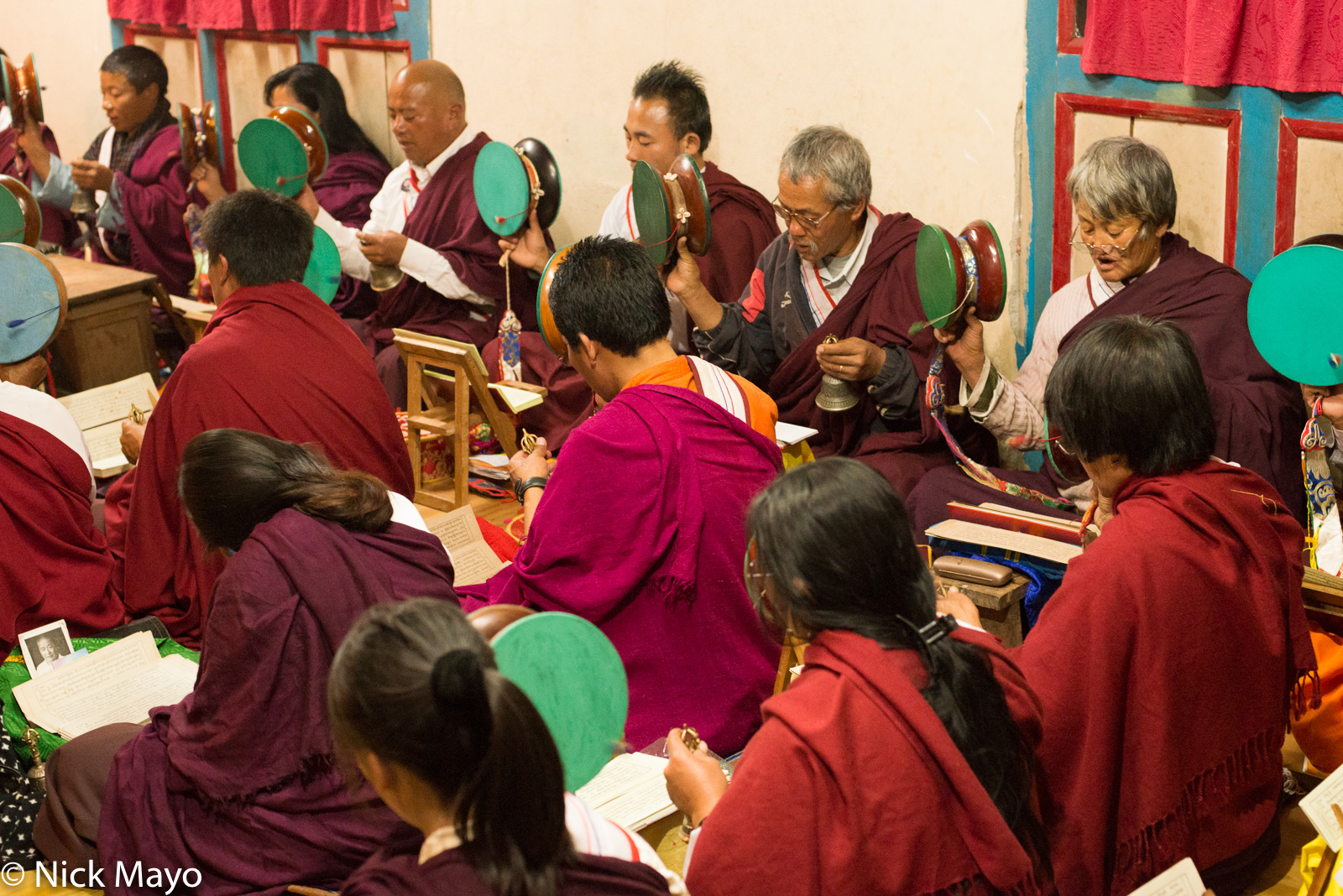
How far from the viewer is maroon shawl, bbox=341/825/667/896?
1.33 metres

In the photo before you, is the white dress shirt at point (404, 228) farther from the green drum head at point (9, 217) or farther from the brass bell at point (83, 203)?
the brass bell at point (83, 203)

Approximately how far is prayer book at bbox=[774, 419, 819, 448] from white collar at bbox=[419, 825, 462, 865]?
2.58 m

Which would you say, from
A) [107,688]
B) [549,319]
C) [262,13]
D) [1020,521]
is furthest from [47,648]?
[262,13]

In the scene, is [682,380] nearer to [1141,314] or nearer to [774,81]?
[1141,314]

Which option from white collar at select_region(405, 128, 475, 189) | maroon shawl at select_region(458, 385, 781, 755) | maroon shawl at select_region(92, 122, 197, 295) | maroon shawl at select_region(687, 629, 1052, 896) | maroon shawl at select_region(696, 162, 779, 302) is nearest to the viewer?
maroon shawl at select_region(687, 629, 1052, 896)

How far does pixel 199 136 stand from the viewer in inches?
235

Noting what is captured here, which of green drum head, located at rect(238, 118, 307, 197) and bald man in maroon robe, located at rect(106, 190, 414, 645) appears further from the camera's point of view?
green drum head, located at rect(238, 118, 307, 197)

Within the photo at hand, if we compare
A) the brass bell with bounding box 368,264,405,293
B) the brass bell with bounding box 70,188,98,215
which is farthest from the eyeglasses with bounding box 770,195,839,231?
the brass bell with bounding box 70,188,98,215

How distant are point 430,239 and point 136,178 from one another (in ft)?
7.21

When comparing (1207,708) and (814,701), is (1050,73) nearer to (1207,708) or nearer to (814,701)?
(1207,708)

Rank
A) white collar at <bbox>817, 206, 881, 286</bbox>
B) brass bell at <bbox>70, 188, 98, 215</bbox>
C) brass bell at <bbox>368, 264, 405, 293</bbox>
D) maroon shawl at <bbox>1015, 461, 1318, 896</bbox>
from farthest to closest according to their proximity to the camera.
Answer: brass bell at <bbox>70, 188, 98, 215</bbox>
brass bell at <bbox>368, 264, 405, 293</bbox>
white collar at <bbox>817, 206, 881, 286</bbox>
maroon shawl at <bbox>1015, 461, 1318, 896</bbox>

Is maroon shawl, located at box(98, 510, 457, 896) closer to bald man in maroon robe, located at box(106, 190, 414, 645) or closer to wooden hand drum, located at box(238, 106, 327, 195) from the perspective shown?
bald man in maroon robe, located at box(106, 190, 414, 645)

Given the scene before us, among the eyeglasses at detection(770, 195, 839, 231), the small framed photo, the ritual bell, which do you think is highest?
the eyeglasses at detection(770, 195, 839, 231)

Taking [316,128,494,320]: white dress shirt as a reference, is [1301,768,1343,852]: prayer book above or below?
below
